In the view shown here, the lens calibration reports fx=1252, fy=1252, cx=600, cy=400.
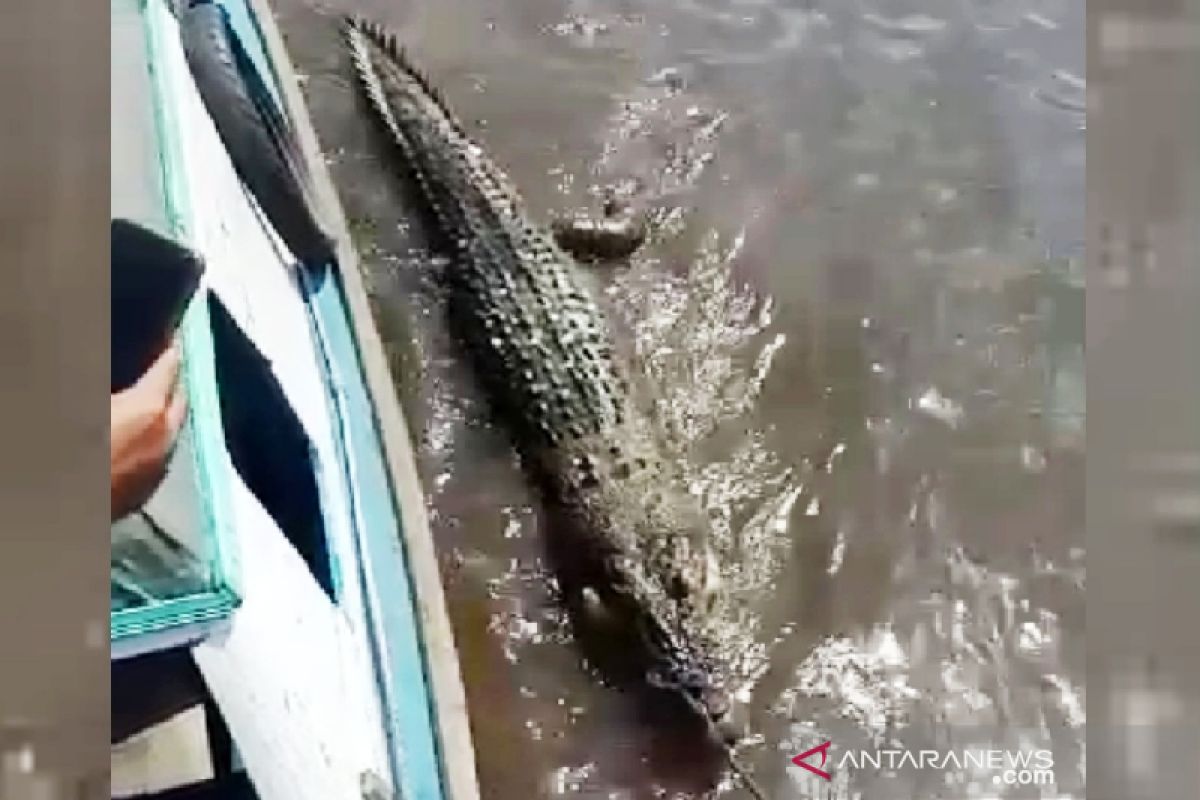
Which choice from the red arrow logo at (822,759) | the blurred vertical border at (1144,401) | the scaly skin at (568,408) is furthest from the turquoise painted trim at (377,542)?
the blurred vertical border at (1144,401)

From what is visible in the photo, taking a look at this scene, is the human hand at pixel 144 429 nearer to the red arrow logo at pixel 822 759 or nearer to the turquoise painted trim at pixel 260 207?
the turquoise painted trim at pixel 260 207

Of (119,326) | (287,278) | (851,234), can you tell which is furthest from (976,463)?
(119,326)

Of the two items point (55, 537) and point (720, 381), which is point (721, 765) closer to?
point (720, 381)

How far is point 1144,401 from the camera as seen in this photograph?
1043 millimetres

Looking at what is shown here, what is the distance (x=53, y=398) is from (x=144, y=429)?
0.33ft

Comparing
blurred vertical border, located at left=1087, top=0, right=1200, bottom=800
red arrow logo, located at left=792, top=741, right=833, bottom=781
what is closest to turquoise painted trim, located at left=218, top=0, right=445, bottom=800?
red arrow logo, located at left=792, top=741, right=833, bottom=781

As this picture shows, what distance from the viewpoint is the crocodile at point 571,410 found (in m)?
1.04

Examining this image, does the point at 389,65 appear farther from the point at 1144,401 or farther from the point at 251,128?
the point at 1144,401

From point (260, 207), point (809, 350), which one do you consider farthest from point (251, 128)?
point (809, 350)

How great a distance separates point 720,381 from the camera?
3.70 feet

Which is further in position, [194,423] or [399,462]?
[399,462]

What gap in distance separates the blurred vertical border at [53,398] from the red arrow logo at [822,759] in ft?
1.79

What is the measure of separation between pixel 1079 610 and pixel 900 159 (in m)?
0.44

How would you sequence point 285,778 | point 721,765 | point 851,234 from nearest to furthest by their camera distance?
point 285,778
point 721,765
point 851,234
